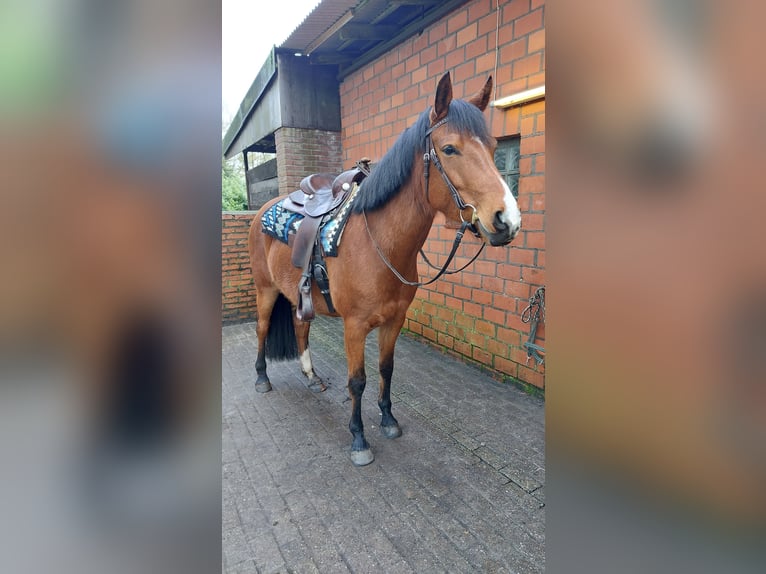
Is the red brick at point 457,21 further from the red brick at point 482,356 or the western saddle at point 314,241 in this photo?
the red brick at point 482,356

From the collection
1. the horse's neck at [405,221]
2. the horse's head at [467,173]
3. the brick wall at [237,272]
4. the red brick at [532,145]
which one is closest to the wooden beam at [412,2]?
the red brick at [532,145]

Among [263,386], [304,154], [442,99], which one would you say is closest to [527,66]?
[442,99]

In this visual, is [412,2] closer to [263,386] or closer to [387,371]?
[387,371]

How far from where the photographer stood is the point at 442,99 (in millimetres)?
2002

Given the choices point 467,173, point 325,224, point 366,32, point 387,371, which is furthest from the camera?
point 366,32

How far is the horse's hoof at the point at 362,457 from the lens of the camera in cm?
244

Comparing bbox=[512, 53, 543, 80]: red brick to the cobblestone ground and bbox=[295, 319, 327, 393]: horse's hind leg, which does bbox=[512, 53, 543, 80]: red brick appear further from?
bbox=[295, 319, 327, 393]: horse's hind leg

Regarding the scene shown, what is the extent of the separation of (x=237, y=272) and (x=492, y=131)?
12.6 feet
